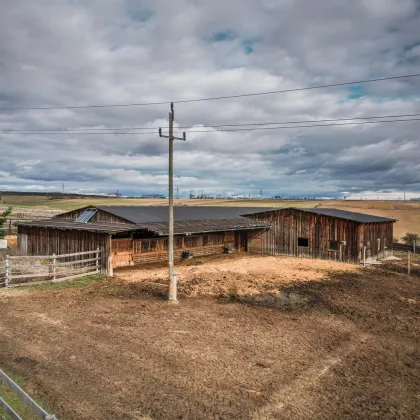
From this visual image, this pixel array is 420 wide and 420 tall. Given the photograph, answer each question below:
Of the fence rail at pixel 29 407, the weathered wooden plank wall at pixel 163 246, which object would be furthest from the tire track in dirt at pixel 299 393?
the weathered wooden plank wall at pixel 163 246

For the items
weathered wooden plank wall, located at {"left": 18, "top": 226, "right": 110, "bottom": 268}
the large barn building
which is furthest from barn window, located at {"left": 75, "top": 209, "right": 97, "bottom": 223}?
weathered wooden plank wall, located at {"left": 18, "top": 226, "right": 110, "bottom": 268}

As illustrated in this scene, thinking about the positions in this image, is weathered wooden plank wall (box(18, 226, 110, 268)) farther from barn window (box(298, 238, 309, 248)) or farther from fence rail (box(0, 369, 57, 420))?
barn window (box(298, 238, 309, 248))

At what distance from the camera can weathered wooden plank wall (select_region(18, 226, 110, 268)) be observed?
76.4 feet

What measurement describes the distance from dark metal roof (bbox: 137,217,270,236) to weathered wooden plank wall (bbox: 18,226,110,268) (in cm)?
295

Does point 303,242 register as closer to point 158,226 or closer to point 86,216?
point 158,226

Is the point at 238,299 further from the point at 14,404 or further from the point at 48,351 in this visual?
the point at 14,404

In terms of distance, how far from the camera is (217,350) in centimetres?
1095

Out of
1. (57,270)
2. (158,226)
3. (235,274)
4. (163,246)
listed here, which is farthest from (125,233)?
(235,274)

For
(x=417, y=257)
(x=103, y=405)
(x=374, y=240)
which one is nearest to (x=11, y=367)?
(x=103, y=405)

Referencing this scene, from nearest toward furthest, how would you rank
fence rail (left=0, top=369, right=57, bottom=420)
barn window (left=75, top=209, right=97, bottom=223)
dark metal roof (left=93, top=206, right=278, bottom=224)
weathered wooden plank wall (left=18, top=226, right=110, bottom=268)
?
1. fence rail (left=0, top=369, right=57, bottom=420)
2. weathered wooden plank wall (left=18, top=226, right=110, bottom=268)
3. dark metal roof (left=93, top=206, right=278, bottom=224)
4. barn window (left=75, top=209, right=97, bottom=223)

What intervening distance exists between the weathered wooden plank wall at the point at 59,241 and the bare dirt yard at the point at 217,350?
3.90 meters

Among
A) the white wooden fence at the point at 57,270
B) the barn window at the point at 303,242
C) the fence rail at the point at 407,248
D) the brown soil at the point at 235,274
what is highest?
the barn window at the point at 303,242

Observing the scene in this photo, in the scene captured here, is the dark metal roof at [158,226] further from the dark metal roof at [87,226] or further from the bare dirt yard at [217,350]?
the bare dirt yard at [217,350]

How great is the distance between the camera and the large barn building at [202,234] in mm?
25188
